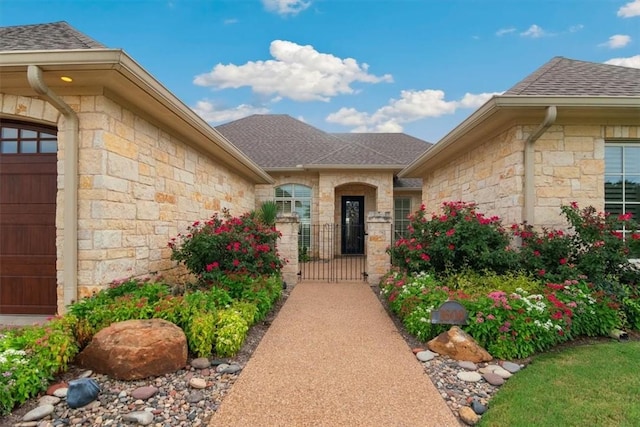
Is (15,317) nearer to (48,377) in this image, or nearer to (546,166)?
(48,377)

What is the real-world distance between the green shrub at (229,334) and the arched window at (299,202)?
888 centimetres

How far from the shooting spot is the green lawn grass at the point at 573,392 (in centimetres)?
241

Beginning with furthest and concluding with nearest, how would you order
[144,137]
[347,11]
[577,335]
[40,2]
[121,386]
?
[347,11] → [40,2] → [144,137] → [577,335] → [121,386]

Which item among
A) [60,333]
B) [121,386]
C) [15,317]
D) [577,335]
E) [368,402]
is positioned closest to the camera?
[368,402]

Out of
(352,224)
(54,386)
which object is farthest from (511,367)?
(352,224)

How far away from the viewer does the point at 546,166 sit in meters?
5.37

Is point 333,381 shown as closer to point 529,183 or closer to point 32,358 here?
point 32,358

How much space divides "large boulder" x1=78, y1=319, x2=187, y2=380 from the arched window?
951 cm

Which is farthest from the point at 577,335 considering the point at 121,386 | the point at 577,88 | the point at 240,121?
the point at 240,121

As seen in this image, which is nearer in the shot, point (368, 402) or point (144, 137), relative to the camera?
point (368, 402)

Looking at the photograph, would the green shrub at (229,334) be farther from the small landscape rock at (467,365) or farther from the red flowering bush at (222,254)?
the small landscape rock at (467,365)

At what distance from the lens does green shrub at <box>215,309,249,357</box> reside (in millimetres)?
3545

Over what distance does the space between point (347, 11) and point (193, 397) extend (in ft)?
24.3

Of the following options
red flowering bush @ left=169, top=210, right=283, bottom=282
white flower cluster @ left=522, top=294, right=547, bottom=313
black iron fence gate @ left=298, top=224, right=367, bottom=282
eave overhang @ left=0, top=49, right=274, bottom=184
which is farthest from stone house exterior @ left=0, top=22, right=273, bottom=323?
black iron fence gate @ left=298, top=224, right=367, bottom=282
